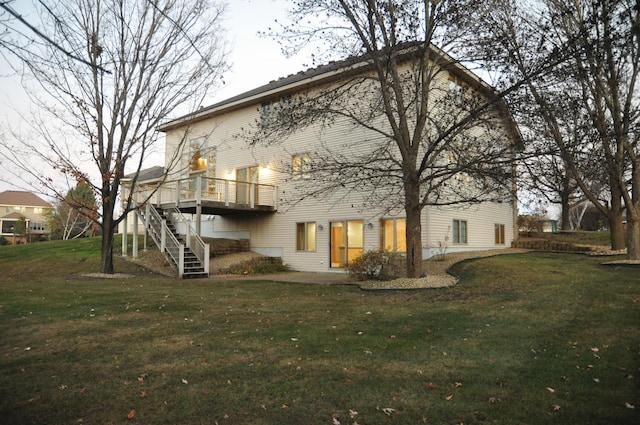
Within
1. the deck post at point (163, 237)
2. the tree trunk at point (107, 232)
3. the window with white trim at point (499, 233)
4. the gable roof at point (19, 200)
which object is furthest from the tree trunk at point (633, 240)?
the gable roof at point (19, 200)

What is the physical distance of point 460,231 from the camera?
1670 cm

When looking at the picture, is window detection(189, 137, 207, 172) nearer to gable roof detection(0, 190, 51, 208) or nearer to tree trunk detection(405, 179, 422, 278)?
tree trunk detection(405, 179, 422, 278)

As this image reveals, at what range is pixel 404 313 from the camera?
296 inches

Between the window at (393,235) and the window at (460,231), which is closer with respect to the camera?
the window at (393,235)

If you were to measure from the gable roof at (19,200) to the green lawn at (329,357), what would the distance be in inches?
2380

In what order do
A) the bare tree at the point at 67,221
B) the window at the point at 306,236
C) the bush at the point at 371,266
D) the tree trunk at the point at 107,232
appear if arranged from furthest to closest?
the bare tree at the point at 67,221, the window at the point at 306,236, the tree trunk at the point at 107,232, the bush at the point at 371,266

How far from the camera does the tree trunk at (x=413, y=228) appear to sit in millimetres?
10500

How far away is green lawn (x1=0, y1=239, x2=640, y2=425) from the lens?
11.5 feet

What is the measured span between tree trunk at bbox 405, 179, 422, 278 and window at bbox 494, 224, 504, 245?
11.2 m

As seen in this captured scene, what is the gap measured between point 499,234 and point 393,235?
828 centimetres

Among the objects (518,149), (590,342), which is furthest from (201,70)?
(590,342)

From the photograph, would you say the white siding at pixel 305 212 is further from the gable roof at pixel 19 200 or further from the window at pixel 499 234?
the gable roof at pixel 19 200

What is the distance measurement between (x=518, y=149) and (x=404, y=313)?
4.80 m

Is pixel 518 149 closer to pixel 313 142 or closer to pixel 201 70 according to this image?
pixel 313 142
